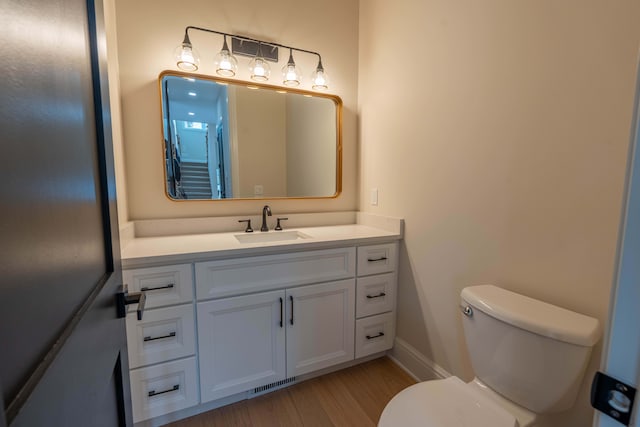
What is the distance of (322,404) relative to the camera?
153 centimetres

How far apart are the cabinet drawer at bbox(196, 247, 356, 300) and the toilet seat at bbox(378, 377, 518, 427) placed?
0.71 metres

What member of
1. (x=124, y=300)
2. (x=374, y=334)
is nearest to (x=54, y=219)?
(x=124, y=300)

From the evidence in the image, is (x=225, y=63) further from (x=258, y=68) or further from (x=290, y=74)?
(x=290, y=74)

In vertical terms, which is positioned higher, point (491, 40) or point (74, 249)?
point (491, 40)

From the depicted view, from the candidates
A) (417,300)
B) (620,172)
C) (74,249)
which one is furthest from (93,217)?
(417,300)

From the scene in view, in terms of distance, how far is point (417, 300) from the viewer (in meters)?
1.72

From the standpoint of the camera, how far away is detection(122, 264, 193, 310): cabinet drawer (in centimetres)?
123

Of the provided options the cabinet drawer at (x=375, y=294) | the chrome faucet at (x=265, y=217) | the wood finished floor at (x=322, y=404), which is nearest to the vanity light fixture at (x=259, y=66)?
the chrome faucet at (x=265, y=217)

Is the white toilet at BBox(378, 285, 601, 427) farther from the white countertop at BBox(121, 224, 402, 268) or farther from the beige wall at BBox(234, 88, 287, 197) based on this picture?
the beige wall at BBox(234, 88, 287, 197)

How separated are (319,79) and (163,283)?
5.23ft

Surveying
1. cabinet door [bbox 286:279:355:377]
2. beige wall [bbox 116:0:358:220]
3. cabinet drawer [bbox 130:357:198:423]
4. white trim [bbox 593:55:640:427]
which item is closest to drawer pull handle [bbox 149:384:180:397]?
cabinet drawer [bbox 130:357:198:423]

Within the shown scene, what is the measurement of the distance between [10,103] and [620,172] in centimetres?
138

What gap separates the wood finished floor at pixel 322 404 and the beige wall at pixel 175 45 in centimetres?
111

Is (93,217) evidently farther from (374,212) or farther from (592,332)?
(374,212)
